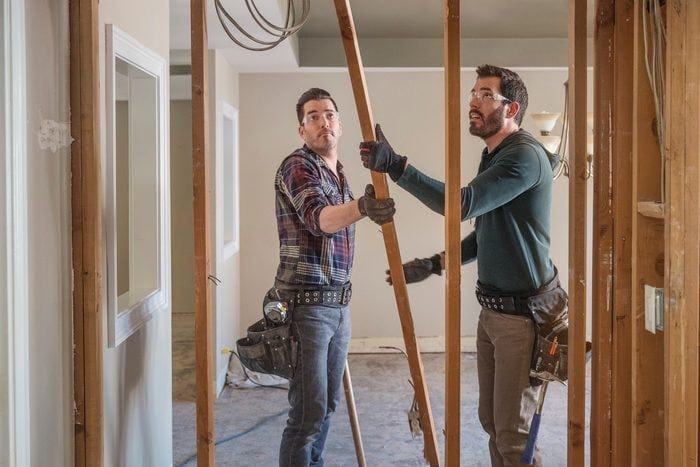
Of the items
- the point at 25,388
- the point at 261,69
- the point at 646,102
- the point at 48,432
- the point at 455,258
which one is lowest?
the point at 48,432

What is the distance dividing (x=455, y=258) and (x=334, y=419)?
2.55 meters

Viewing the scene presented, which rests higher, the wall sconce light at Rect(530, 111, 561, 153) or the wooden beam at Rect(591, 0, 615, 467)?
the wall sconce light at Rect(530, 111, 561, 153)

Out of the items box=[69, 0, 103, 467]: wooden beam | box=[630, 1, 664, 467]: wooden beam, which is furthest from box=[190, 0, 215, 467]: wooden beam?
box=[630, 1, 664, 467]: wooden beam

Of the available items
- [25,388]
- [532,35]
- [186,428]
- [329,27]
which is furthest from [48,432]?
[532,35]

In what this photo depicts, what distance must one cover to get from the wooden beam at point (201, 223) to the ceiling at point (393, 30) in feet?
5.77

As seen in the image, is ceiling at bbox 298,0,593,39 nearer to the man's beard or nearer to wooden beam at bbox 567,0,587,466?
the man's beard

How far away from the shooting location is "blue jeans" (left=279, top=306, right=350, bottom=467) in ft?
8.51

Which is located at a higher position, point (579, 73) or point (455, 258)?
point (579, 73)

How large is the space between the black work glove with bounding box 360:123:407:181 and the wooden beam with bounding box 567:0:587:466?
20.4 inches

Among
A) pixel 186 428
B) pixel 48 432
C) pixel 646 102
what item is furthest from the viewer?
pixel 186 428

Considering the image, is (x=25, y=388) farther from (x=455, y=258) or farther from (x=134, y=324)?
(x=455, y=258)

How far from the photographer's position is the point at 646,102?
1789 mm

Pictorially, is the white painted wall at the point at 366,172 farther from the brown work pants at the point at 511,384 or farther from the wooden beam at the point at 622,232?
the wooden beam at the point at 622,232

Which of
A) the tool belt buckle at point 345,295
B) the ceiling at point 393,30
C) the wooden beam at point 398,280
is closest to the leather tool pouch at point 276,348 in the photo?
the tool belt buckle at point 345,295
